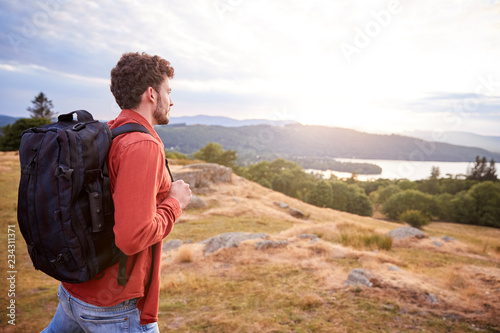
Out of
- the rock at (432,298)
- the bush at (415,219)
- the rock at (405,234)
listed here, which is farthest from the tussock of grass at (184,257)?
the bush at (415,219)

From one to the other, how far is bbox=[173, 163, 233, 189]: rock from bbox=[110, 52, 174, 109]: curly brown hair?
20819 mm

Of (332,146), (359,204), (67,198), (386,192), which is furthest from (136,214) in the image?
(332,146)

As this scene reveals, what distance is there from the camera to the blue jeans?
5.17 ft

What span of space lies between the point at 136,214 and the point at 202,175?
26.3 meters

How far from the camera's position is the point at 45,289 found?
5742 mm

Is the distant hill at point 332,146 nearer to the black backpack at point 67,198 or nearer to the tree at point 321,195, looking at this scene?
the tree at point 321,195

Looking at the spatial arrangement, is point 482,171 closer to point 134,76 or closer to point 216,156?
point 216,156

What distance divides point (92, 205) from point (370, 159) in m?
188

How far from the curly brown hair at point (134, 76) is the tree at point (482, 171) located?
91133mm

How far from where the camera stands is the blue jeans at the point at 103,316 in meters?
1.58

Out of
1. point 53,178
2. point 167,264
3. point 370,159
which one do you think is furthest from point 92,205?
point 370,159

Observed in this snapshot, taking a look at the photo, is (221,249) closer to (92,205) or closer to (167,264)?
(167,264)

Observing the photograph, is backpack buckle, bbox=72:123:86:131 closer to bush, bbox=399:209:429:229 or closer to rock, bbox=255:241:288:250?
rock, bbox=255:241:288:250

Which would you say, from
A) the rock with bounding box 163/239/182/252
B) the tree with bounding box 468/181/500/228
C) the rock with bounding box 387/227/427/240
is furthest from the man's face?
the tree with bounding box 468/181/500/228
